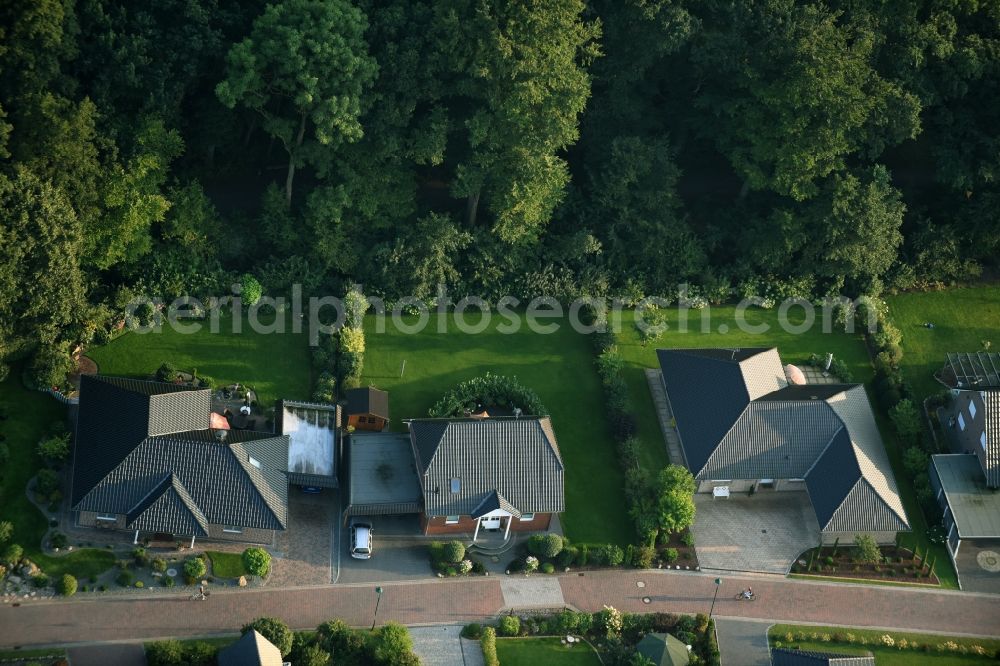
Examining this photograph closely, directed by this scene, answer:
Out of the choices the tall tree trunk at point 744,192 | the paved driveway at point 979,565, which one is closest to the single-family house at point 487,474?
the paved driveway at point 979,565

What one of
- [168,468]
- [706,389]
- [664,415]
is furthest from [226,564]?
[706,389]

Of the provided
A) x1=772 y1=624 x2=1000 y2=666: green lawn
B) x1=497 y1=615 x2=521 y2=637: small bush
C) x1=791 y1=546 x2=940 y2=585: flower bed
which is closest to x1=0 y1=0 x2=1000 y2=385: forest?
x1=791 y1=546 x2=940 y2=585: flower bed

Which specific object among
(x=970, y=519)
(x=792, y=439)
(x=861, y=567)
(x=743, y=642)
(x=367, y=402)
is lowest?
(x=743, y=642)

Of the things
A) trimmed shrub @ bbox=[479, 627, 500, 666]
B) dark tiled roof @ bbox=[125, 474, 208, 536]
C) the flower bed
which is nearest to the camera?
trimmed shrub @ bbox=[479, 627, 500, 666]

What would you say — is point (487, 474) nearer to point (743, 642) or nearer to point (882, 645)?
point (743, 642)

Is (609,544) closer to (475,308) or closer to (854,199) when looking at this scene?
(475,308)

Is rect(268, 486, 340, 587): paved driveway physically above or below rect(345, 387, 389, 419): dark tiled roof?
below

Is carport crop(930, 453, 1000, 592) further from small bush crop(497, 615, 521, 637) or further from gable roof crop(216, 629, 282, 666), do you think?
gable roof crop(216, 629, 282, 666)
